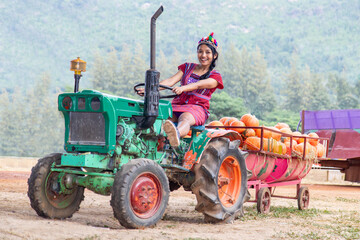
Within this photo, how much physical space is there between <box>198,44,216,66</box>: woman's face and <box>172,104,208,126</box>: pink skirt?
63 centimetres

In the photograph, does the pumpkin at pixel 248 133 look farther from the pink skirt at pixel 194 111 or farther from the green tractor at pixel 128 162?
the pink skirt at pixel 194 111

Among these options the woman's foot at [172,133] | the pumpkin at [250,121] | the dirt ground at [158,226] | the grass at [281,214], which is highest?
the pumpkin at [250,121]

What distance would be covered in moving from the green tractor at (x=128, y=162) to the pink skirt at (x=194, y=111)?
0.14 metres

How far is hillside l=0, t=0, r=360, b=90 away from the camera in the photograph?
11562 centimetres

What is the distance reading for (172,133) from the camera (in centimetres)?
628

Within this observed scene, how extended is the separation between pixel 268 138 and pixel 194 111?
199cm

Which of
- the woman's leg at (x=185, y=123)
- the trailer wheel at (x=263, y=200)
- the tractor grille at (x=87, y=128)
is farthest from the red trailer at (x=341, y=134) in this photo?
the tractor grille at (x=87, y=128)

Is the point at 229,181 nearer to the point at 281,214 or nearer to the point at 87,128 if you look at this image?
the point at 281,214

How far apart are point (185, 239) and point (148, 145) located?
1.51 meters

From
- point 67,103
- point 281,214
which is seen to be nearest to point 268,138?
point 281,214

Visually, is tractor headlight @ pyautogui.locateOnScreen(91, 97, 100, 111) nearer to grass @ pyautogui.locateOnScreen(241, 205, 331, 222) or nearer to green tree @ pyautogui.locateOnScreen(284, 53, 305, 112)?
grass @ pyautogui.locateOnScreen(241, 205, 331, 222)

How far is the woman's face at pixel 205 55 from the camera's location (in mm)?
7234

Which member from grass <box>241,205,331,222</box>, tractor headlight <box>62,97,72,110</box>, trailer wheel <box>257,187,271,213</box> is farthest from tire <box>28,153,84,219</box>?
trailer wheel <box>257,187,271,213</box>

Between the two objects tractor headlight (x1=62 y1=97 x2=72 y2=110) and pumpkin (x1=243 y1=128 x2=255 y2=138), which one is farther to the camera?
pumpkin (x1=243 y1=128 x2=255 y2=138)
